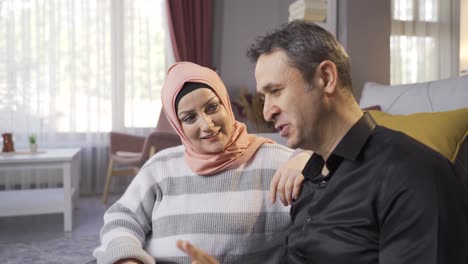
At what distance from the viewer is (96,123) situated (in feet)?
16.5

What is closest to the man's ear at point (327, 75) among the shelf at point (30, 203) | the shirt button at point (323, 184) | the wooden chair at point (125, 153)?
the shirt button at point (323, 184)

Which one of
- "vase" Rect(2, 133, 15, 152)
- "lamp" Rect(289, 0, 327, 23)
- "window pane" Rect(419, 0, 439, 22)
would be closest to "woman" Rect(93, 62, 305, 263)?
"lamp" Rect(289, 0, 327, 23)

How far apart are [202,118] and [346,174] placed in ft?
1.67

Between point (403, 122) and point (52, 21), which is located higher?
point (52, 21)

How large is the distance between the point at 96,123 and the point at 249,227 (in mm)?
4156

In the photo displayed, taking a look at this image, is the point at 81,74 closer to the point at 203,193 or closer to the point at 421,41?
the point at 421,41

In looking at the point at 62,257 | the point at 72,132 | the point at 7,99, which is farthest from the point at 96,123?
the point at 62,257

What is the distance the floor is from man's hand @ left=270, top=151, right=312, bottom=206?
1914 mm

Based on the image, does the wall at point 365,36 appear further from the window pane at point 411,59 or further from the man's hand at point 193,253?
the man's hand at point 193,253

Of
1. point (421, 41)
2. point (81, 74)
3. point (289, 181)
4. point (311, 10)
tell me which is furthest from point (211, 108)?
point (421, 41)

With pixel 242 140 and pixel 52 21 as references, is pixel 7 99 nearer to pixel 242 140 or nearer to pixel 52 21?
pixel 52 21

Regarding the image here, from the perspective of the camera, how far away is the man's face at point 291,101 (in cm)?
87

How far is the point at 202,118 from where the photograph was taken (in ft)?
4.07

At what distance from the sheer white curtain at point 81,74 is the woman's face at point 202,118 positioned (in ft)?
13.0
